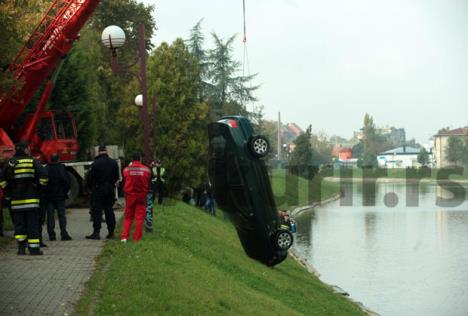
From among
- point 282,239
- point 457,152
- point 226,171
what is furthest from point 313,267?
point 457,152

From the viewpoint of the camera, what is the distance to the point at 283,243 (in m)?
18.6

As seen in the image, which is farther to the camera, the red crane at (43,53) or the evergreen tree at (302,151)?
the evergreen tree at (302,151)

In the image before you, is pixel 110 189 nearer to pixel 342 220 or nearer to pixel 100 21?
pixel 100 21

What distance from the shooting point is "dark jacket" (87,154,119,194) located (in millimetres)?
15633

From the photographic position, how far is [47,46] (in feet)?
72.8

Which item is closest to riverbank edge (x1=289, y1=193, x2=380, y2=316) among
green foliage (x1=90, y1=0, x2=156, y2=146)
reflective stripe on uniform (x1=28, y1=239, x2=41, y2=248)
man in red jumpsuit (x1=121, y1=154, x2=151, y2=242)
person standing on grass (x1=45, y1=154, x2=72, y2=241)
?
man in red jumpsuit (x1=121, y1=154, x2=151, y2=242)

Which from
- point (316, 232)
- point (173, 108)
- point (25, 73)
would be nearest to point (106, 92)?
point (173, 108)

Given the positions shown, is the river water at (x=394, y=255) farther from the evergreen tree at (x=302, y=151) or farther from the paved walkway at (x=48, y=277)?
the evergreen tree at (x=302, y=151)

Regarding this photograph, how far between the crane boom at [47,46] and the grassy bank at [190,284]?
5343 millimetres

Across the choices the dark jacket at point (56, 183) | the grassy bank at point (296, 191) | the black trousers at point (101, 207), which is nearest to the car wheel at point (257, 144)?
the black trousers at point (101, 207)

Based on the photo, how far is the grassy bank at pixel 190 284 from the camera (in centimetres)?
1026

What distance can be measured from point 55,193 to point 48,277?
4.53 m

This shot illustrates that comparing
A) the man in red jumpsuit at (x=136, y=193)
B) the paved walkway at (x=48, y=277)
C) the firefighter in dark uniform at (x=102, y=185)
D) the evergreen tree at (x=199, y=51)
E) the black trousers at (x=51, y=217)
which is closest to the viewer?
the paved walkway at (x=48, y=277)

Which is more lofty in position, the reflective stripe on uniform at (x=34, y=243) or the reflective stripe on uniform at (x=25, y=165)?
the reflective stripe on uniform at (x=25, y=165)
